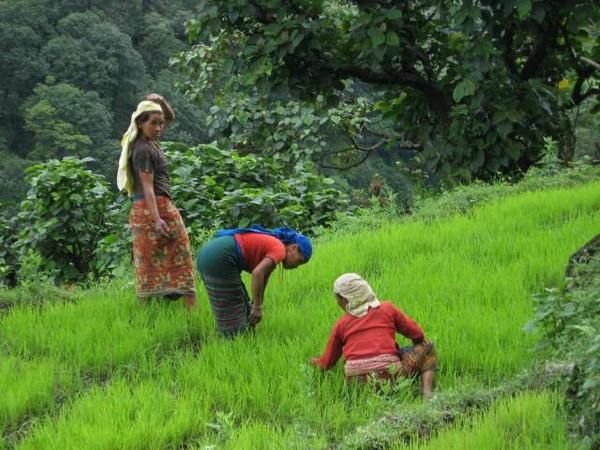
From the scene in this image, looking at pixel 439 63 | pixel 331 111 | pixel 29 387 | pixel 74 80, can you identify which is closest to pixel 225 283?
pixel 29 387

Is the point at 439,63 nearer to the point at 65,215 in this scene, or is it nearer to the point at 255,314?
the point at 65,215

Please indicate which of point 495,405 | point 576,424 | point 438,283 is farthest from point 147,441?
point 438,283

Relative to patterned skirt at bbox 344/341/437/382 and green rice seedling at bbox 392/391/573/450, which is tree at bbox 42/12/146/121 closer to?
patterned skirt at bbox 344/341/437/382

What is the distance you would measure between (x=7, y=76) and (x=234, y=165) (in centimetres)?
3343

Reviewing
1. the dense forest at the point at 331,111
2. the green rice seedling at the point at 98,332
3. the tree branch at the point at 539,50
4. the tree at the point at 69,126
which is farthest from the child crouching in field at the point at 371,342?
the tree at the point at 69,126

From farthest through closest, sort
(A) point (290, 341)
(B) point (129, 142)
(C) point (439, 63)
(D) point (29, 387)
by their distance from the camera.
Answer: (C) point (439, 63)
(B) point (129, 142)
(A) point (290, 341)
(D) point (29, 387)

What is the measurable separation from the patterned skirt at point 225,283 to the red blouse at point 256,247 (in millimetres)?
46

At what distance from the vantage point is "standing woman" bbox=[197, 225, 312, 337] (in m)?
5.28

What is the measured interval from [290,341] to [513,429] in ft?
6.31

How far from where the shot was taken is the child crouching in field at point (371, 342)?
4.55 m

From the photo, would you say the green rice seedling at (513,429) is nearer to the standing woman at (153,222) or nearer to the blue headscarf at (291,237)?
the blue headscarf at (291,237)

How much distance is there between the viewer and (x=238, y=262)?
211 inches

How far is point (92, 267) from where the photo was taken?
30.2 ft

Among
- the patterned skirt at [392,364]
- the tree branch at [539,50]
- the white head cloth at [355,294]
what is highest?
the tree branch at [539,50]
